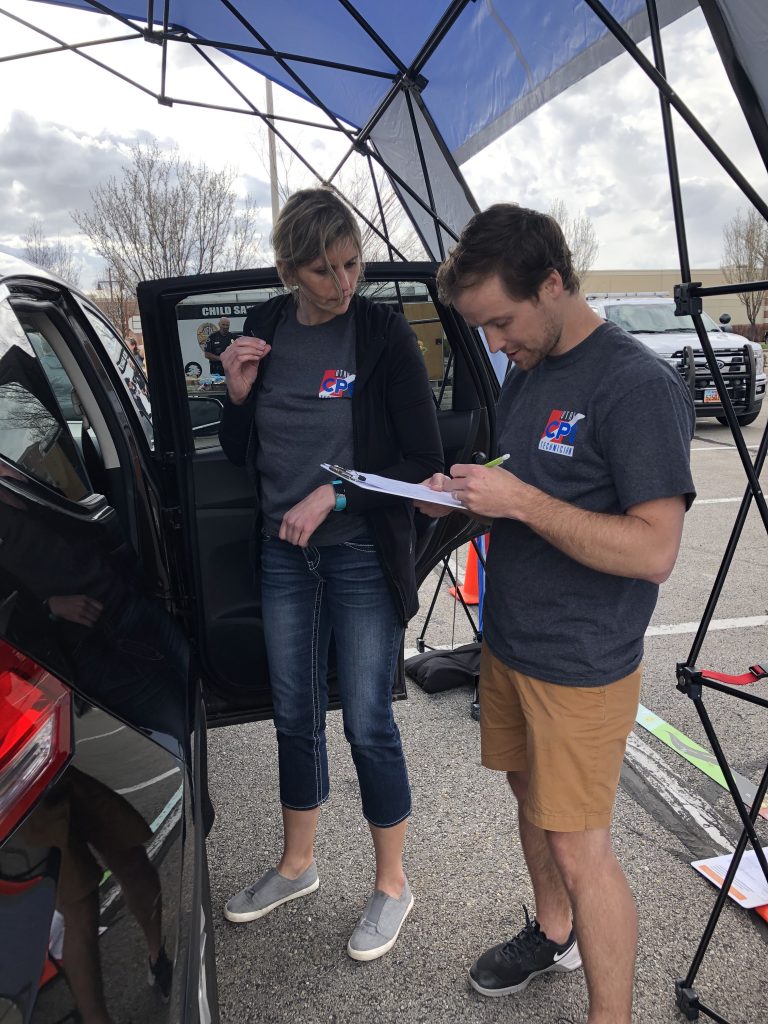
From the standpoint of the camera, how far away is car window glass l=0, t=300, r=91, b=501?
1.48 m

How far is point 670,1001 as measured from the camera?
1.83 meters

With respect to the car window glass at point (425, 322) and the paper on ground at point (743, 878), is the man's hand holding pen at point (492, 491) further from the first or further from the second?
the paper on ground at point (743, 878)

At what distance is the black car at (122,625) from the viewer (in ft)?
3.01

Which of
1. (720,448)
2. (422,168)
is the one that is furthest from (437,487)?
(720,448)

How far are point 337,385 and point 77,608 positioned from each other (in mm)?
877

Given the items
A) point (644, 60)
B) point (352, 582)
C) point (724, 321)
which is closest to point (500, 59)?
point (644, 60)

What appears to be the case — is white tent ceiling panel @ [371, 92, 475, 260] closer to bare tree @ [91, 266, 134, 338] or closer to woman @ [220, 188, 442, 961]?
woman @ [220, 188, 442, 961]

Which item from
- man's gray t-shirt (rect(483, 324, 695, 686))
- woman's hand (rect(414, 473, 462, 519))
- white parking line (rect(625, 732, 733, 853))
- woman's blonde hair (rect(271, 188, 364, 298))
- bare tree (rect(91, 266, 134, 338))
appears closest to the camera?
man's gray t-shirt (rect(483, 324, 695, 686))

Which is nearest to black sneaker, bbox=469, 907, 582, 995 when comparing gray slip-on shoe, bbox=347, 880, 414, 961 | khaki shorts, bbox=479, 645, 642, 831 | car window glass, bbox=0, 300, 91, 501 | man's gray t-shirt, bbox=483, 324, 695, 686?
gray slip-on shoe, bbox=347, 880, 414, 961

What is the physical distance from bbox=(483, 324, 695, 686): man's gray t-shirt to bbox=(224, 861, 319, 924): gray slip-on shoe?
3.55ft

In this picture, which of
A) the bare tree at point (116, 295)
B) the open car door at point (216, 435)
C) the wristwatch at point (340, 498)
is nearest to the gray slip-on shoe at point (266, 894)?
the open car door at point (216, 435)

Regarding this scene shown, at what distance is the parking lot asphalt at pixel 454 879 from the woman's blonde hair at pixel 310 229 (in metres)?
1.75

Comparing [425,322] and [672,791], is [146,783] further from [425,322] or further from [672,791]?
[672,791]

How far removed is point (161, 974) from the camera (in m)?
1.03
